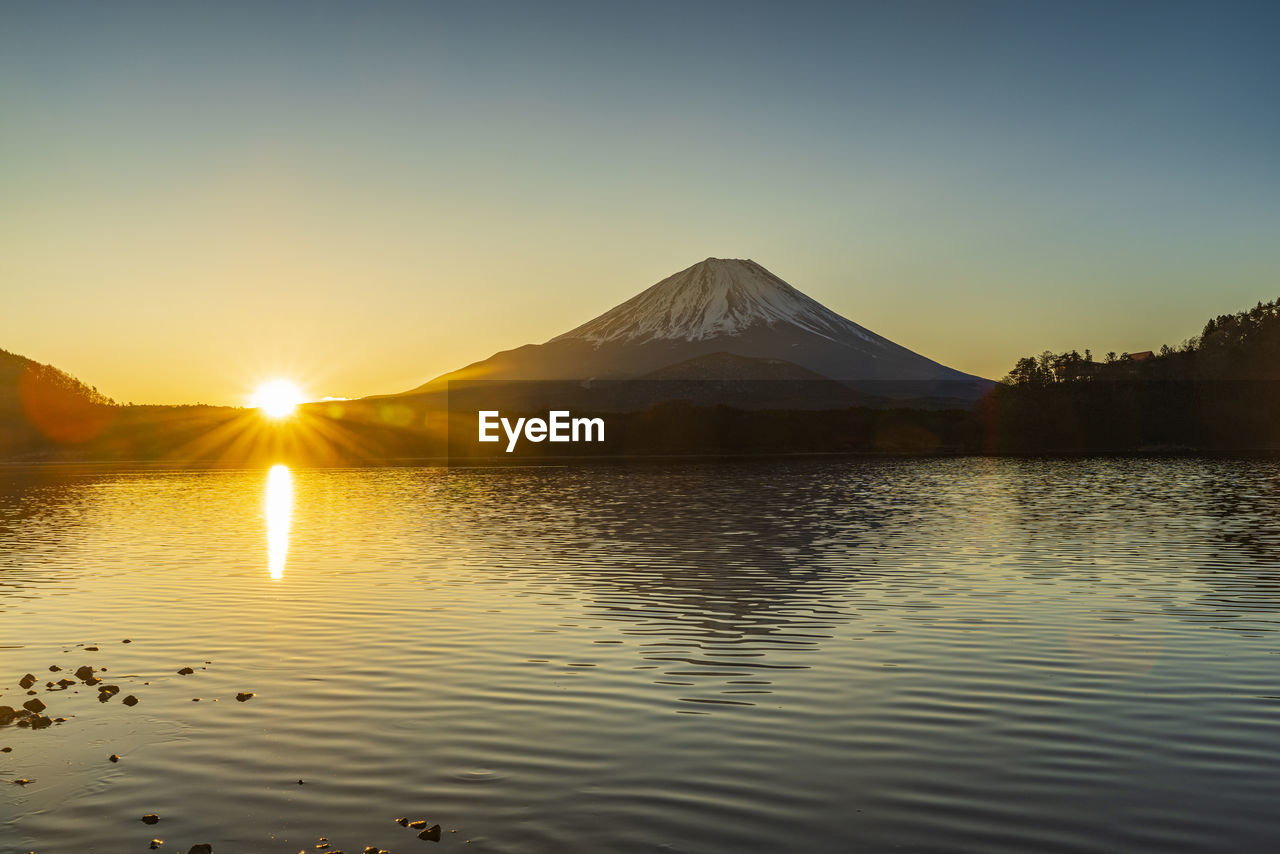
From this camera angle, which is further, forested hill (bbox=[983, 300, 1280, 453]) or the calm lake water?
forested hill (bbox=[983, 300, 1280, 453])

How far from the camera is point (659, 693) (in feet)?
58.2

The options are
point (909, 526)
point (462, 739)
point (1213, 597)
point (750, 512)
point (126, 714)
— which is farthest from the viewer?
point (750, 512)

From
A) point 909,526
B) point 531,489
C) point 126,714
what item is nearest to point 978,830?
point 126,714

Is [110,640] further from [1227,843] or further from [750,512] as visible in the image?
[750,512]

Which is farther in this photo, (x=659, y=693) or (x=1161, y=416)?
(x=1161, y=416)

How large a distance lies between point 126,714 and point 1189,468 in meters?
114

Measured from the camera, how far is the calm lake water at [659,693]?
11.8m

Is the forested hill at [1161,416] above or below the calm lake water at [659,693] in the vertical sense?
above

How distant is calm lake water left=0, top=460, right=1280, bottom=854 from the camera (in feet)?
38.6

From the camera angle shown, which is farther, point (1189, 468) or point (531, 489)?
point (1189, 468)

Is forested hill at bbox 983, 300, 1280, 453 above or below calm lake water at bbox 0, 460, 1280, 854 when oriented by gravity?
above

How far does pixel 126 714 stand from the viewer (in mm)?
16812

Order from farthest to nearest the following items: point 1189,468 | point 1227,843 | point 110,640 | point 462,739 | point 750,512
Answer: point 1189,468, point 750,512, point 110,640, point 462,739, point 1227,843

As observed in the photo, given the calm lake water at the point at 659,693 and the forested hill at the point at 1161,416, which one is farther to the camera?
the forested hill at the point at 1161,416
